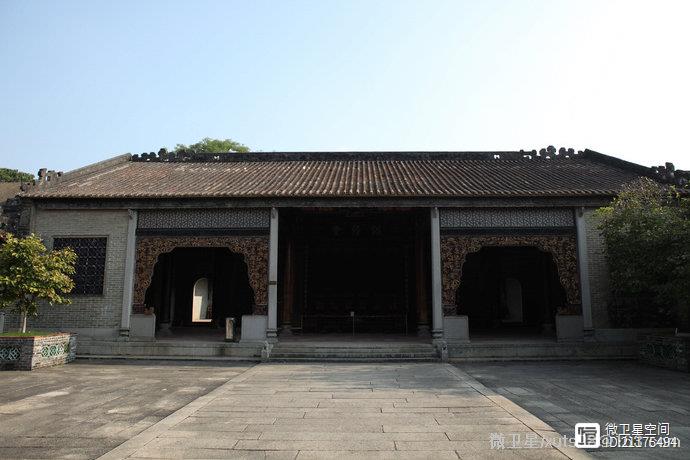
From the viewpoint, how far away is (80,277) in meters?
11.8

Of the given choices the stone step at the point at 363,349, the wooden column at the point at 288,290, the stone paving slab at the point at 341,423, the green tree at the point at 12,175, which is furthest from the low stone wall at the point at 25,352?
the green tree at the point at 12,175

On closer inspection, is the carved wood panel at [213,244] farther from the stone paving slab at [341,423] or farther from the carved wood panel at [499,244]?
the carved wood panel at [499,244]

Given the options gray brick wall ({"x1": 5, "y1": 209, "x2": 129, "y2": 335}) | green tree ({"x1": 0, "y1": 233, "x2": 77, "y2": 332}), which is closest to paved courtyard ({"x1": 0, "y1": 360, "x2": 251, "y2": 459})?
gray brick wall ({"x1": 5, "y1": 209, "x2": 129, "y2": 335})

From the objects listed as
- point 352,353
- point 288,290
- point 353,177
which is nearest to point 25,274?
point 288,290

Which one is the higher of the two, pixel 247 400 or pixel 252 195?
pixel 252 195

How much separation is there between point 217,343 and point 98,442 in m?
6.76

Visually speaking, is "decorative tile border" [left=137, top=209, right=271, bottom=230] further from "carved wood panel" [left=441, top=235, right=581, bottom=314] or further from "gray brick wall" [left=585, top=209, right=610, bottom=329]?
"gray brick wall" [left=585, top=209, right=610, bottom=329]

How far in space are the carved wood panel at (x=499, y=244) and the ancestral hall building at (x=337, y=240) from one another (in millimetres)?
31

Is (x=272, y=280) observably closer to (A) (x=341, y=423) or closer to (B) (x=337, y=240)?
(B) (x=337, y=240)

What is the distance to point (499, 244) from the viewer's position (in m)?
11.7

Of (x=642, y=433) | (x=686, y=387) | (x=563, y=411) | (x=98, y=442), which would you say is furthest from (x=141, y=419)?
(x=686, y=387)

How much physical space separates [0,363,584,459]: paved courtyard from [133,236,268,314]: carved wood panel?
119 inches

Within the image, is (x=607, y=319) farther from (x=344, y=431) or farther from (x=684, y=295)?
(x=344, y=431)

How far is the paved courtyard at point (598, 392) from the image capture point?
541 cm
